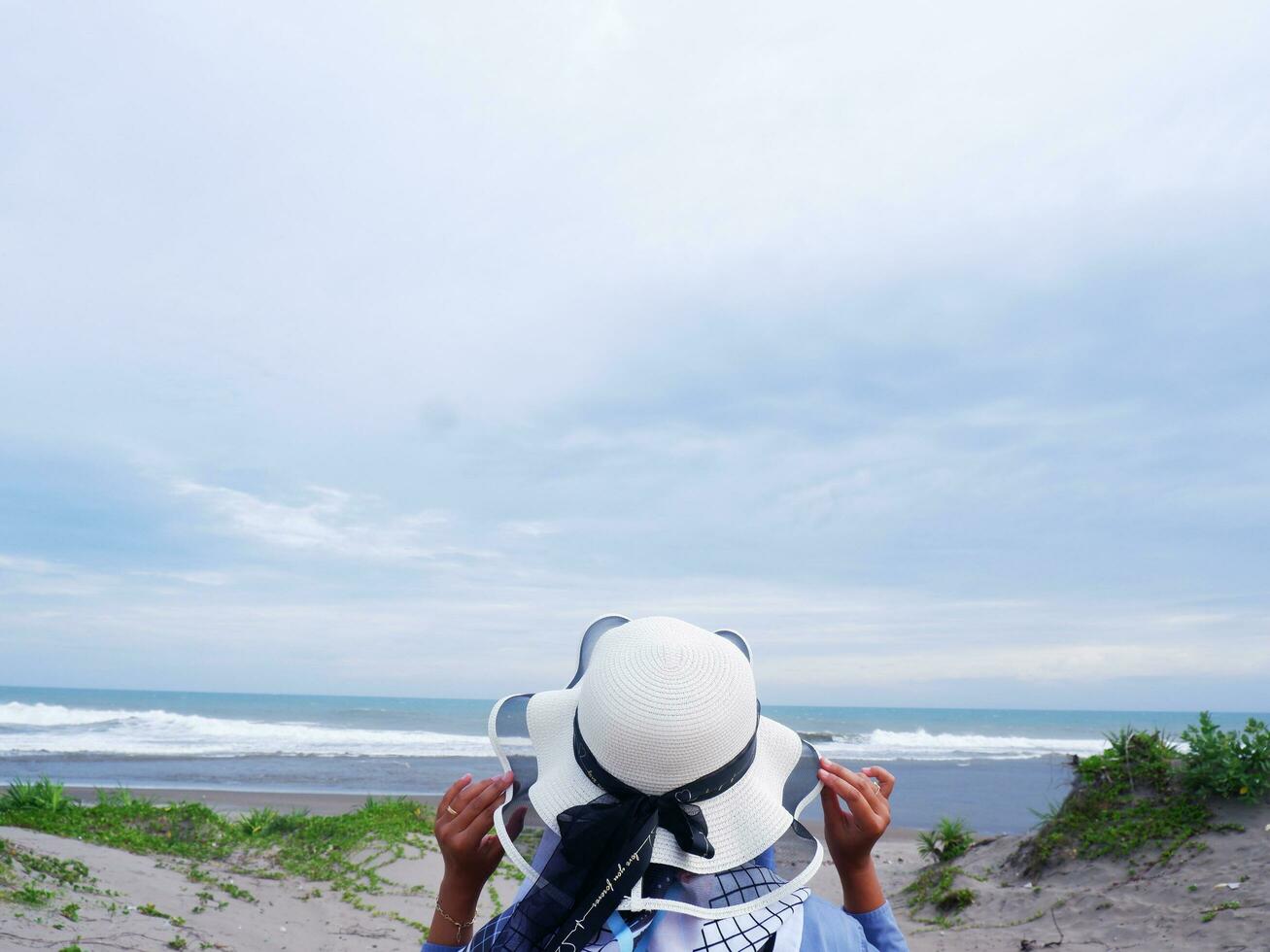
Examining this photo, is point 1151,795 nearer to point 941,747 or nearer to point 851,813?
point 851,813

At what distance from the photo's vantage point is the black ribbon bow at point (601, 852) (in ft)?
4.72

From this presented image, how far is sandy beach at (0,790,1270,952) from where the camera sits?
5.07 m

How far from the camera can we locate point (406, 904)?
674cm

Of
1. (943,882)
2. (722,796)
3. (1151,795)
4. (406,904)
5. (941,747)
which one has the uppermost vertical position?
(722,796)

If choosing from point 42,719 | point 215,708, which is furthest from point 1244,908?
point 215,708

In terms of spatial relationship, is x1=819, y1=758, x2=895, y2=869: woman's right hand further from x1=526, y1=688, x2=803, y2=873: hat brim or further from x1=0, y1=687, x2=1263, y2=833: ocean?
x1=0, y1=687, x2=1263, y2=833: ocean

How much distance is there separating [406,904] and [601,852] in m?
6.11

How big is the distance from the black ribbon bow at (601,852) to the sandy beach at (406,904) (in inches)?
174

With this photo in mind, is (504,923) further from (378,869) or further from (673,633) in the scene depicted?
(378,869)

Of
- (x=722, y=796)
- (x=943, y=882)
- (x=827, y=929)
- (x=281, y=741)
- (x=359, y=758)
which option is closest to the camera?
(x=827, y=929)

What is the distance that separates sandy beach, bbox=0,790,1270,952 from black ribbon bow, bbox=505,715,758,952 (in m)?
Result: 4.43

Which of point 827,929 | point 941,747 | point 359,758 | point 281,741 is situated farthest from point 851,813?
point 941,747

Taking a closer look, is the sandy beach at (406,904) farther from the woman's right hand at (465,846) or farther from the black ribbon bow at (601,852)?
the black ribbon bow at (601,852)

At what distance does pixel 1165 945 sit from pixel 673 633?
5.19 meters
